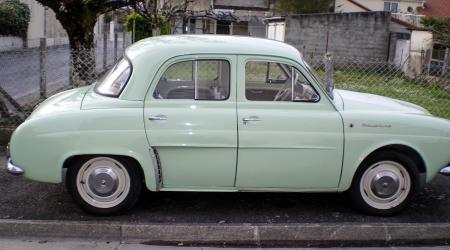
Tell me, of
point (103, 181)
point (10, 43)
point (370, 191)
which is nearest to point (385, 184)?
point (370, 191)

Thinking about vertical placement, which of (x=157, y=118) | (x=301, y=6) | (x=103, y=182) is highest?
(x=301, y=6)

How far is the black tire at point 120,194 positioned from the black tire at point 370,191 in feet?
6.66

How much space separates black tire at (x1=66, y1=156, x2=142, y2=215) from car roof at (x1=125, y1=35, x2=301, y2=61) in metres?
0.99

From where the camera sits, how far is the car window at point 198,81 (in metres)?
4.63

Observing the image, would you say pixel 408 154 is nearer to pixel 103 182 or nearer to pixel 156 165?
pixel 156 165

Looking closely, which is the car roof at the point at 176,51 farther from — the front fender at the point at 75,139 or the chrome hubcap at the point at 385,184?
the chrome hubcap at the point at 385,184

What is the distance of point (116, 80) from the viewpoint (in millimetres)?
4754

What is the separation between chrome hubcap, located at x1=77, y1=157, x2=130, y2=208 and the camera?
14.9 feet

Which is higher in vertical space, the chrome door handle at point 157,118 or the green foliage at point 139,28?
the green foliage at point 139,28

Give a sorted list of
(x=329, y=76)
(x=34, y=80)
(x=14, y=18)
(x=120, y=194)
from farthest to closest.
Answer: (x=14, y=18) < (x=34, y=80) < (x=329, y=76) < (x=120, y=194)

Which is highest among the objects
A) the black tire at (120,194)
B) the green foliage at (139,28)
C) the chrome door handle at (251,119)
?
the green foliage at (139,28)

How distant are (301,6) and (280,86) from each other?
3521cm

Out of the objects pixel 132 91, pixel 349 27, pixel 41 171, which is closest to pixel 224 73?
pixel 132 91

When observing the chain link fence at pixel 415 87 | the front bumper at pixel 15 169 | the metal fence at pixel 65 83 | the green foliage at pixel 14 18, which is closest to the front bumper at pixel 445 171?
the metal fence at pixel 65 83
